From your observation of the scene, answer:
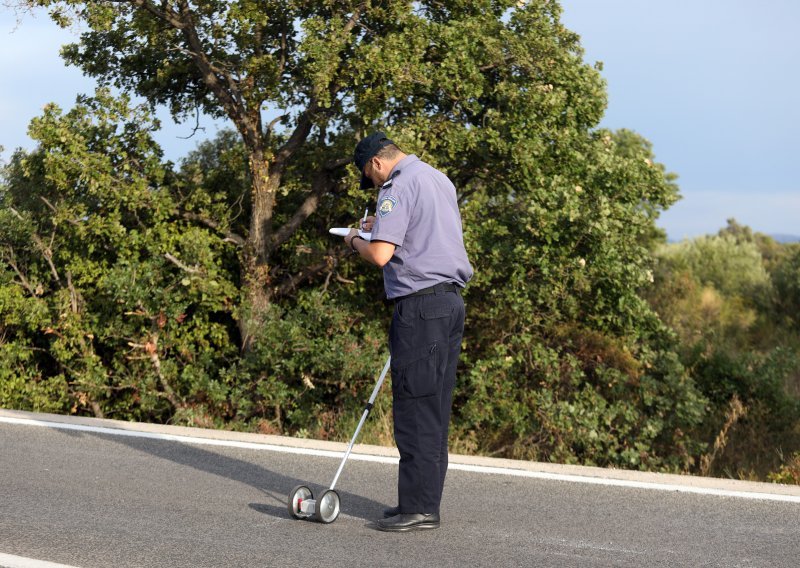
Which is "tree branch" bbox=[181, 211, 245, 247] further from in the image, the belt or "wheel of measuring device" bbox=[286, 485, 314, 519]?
the belt

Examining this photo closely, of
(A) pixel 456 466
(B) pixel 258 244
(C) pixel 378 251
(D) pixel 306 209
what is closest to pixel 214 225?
(B) pixel 258 244

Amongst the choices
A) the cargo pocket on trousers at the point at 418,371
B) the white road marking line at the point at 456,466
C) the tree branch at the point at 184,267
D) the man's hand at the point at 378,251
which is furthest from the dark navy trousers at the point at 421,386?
the tree branch at the point at 184,267

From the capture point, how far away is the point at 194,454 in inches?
285

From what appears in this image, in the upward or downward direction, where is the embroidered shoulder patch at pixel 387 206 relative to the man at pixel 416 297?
upward

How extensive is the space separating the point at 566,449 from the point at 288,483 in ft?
24.8

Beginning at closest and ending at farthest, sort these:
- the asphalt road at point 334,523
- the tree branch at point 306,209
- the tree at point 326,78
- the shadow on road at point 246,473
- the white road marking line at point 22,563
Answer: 1. the white road marking line at point 22,563
2. the asphalt road at point 334,523
3. the shadow on road at point 246,473
4. the tree at point 326,78
5. the tree branch at point 306,209

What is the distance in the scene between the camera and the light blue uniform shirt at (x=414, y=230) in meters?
5.16

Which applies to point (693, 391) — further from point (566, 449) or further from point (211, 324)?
point (211, 324)

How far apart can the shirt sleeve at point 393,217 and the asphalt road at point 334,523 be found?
1514 mm

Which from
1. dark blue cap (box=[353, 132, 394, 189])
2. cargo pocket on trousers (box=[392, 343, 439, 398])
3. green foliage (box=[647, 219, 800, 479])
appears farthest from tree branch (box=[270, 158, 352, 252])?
cargo pocket on trousers (box=[392, 343, 439, 398])

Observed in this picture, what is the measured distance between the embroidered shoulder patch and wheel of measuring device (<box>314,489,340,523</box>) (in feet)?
4.86

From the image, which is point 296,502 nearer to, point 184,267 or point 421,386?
point 421,386

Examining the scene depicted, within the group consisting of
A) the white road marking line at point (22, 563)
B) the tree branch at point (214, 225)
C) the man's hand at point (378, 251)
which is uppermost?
the tree branch at point (214, 225)

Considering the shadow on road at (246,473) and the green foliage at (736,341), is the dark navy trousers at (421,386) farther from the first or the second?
the green foliage at (736,341)
